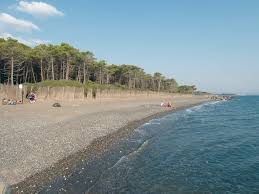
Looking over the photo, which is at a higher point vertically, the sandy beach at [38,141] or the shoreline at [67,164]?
the sandy beach at [38,141]

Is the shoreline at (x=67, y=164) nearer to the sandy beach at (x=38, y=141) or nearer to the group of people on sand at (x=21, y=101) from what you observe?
the sandy beach at (x=38, y=141)

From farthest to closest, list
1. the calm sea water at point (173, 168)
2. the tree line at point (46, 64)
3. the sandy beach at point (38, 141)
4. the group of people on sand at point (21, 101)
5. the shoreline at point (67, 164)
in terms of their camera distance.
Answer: the tree line at point (46, 64), the group of people on sand at point (21, 101), the sandy beach at point (38, 141), the calm sea water at point (173, 168), the shoreline at point (67, 164)

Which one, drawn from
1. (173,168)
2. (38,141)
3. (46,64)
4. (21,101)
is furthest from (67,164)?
(46,64)

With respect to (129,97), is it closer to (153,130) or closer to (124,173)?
(153,130)

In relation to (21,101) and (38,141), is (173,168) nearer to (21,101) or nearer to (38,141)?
(38,141)

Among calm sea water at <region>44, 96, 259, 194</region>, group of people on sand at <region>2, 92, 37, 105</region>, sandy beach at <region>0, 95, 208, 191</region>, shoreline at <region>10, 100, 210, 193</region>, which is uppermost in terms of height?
group of people on sand at <region>2, 92, 37, 105</region>

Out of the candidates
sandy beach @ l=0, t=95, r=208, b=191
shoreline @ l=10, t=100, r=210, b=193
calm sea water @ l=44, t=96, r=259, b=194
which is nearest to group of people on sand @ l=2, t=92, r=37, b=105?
sandy beach @ l=0, t=95, r=208, b=191

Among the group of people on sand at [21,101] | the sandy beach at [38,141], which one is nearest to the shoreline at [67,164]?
the sandy beach at [38,141]

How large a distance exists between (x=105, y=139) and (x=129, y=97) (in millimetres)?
57896

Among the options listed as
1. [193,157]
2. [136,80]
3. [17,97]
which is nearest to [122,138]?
[193,157]

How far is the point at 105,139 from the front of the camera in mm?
24828

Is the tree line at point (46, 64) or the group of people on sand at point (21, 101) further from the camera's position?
the tree line at point (46, 64)

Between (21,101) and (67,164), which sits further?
(21,101)

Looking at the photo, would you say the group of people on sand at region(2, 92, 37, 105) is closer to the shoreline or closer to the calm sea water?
the shoreline
